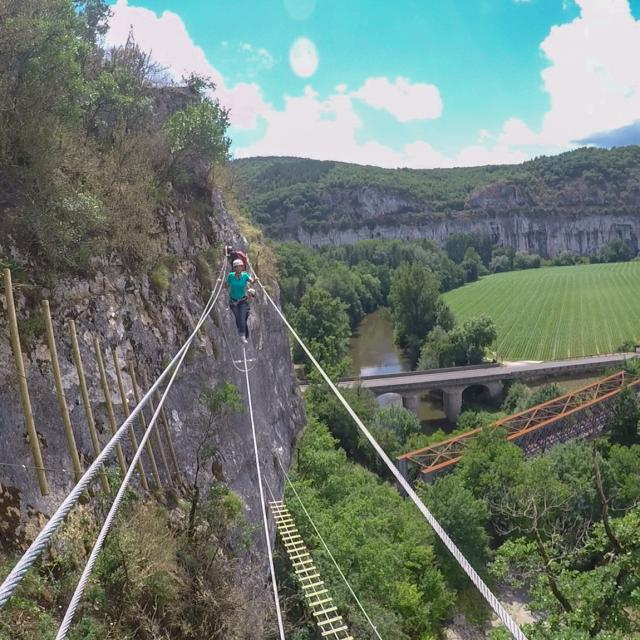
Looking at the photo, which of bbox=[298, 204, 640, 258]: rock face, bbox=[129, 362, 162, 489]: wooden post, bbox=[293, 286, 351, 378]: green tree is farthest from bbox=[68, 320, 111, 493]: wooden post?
bbox=[298, 204, 640, 258]: rock face

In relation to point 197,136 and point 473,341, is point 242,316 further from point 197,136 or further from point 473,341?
point 473,341

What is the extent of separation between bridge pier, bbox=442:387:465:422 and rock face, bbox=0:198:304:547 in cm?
3266

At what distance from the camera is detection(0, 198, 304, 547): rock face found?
230 inches

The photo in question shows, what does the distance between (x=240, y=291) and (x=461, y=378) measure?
39.8 metres

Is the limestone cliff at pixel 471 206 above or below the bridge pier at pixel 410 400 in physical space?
above

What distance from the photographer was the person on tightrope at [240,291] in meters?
12.2

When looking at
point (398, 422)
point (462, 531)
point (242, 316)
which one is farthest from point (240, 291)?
point (398, 422)

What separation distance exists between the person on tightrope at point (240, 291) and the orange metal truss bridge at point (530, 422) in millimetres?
19630

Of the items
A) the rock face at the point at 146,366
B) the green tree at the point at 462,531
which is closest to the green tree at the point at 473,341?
the green tree at the point at 462,531

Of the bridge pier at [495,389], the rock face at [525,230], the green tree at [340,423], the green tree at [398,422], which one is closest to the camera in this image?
the green tree at [340,423]

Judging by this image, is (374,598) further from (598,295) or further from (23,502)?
(598,295)

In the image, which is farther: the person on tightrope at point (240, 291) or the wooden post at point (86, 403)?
the person on tightrope at point (240, 291)

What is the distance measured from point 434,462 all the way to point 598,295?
81285 millimetres

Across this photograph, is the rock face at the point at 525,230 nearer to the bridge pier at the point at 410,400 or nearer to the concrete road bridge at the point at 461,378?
the concrete road bridge at the point at 461,378
